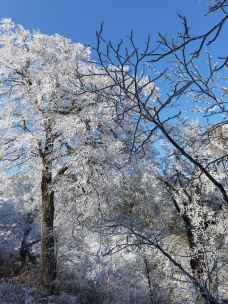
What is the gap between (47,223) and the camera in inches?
472

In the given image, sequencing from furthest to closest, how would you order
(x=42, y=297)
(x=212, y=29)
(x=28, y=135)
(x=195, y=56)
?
(x=28, y=135) < (x=42, y=297) < (x=195, y=56) < (x=212, y=29)

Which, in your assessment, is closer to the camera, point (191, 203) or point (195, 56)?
point (195, 56)

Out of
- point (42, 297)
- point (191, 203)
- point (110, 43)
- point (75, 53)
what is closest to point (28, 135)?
point (75, 53)

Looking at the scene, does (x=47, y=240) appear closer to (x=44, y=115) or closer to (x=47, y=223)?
(x=47, y=223)

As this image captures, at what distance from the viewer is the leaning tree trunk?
11.3 meters

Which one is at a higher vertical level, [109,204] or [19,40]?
[19,40]

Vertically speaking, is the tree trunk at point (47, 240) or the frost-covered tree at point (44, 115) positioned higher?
the frost-covered tree at point (44, 115)

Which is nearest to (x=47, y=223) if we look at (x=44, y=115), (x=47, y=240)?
(x=47, y=240)

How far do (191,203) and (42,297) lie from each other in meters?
6.05

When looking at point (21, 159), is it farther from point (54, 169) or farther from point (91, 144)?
point (91, 144)

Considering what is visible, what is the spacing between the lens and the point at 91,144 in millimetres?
11234

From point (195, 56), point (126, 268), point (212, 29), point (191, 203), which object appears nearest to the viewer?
point (212, 29)

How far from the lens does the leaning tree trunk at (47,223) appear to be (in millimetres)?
11320

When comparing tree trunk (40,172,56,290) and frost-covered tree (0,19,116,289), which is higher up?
frost-covered tree (0,19,116,289)
